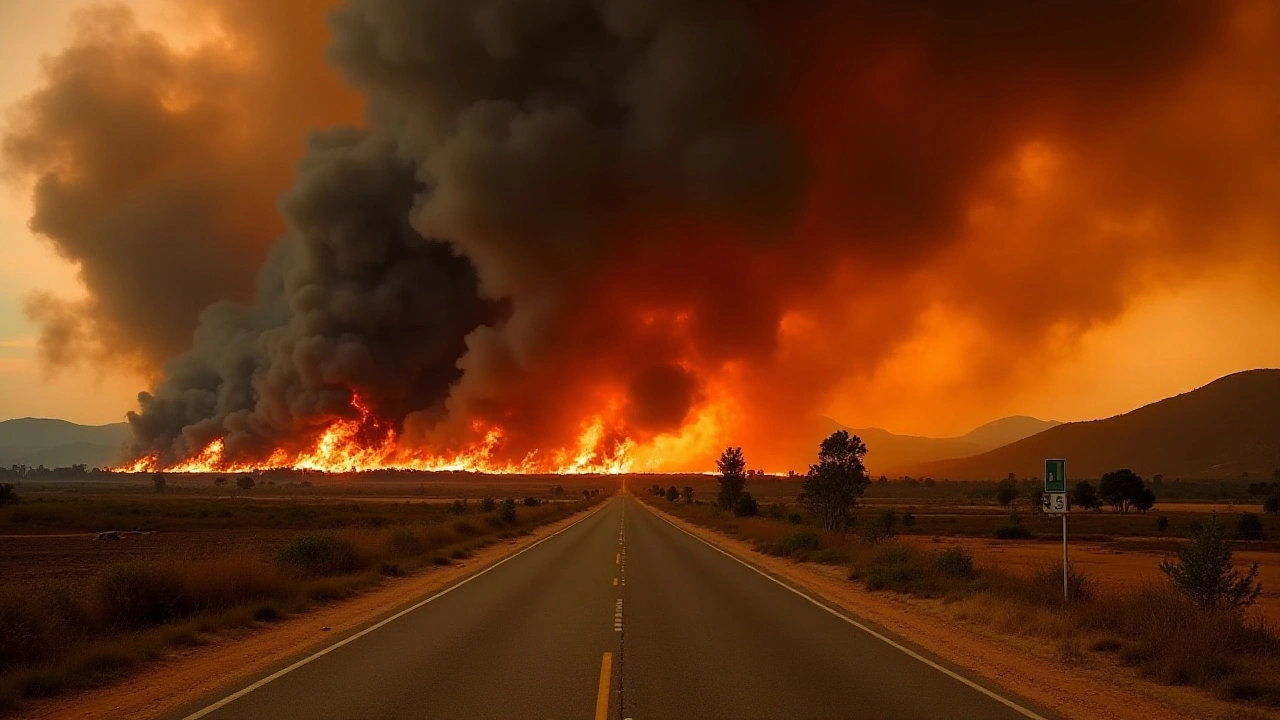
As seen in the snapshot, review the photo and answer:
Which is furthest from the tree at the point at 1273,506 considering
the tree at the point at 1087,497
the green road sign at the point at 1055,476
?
the green road sign at the point at 1055,476

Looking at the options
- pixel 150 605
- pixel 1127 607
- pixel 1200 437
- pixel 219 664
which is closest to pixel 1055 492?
pixel 1127 607

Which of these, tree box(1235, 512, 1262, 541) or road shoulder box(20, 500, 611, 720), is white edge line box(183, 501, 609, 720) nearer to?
road shoulder box(20, 500, 611, 720)

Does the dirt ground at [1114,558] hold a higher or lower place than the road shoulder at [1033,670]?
lower

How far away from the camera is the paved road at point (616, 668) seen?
237 inches

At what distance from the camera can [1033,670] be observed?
8.08 metres

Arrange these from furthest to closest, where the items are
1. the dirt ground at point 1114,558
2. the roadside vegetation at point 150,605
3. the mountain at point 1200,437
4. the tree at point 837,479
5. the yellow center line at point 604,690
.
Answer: the mountain at point 1200,437
the tree at point 837,479
the dirt ground at point 1114,558
the roadside vegetation at point 150,605
the yellow center line at point 604,690

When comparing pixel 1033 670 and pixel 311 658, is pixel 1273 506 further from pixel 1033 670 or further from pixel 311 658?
pixel 311 658

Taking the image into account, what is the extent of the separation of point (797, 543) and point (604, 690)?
17.1 metres

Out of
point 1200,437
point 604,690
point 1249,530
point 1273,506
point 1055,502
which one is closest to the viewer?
point 604,690

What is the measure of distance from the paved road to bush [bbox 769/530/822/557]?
9768mm

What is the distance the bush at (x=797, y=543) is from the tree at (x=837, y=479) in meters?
9.98

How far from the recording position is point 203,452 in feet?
322

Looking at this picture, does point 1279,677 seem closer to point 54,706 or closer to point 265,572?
point 54,706

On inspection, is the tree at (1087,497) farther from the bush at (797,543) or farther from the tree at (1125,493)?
the bush at (797,543)
